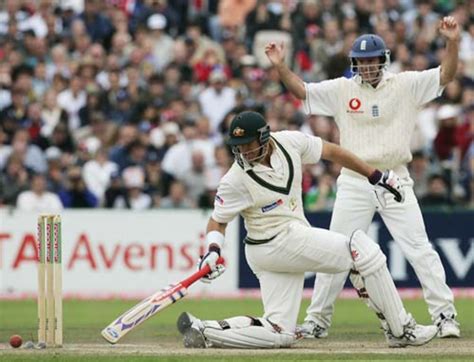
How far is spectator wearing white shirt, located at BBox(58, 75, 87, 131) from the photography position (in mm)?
18422

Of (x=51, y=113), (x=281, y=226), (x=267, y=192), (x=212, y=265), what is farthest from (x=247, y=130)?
(x=51, y=113)

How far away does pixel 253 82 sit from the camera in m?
18.3

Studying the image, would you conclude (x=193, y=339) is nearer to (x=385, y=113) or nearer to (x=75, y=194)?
(x=385, y=113)

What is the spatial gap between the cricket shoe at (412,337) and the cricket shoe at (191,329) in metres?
1.30

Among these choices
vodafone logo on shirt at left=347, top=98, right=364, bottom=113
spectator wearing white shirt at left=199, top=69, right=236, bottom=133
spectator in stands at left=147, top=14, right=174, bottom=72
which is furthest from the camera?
spectator in stands at left=147, top=14, right=174, bottom=72

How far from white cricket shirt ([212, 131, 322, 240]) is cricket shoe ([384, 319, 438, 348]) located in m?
1.06

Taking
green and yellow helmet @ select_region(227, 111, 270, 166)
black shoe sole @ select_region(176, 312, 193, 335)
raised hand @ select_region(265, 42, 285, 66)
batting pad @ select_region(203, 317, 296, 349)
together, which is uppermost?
raised hand @ select_region(265, 42, 285, 66)

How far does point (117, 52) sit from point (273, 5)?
2408mm

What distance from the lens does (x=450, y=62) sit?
10578 millimetres

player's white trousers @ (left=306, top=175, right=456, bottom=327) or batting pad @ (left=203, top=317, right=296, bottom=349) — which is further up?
player's white trousers @ (left=306, top=175, right=456, bottom=327)

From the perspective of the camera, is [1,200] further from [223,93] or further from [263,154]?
[263,154]

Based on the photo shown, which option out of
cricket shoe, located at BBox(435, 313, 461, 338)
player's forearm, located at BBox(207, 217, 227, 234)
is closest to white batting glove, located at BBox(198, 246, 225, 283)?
player's forearm, located at BBox(207, 217, 227, 234)

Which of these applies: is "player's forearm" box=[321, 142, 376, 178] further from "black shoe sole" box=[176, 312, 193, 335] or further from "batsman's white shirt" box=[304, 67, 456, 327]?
"black shoe sole" box=[176, 312, 193, 335]

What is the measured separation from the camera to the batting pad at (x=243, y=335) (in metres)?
9.59
